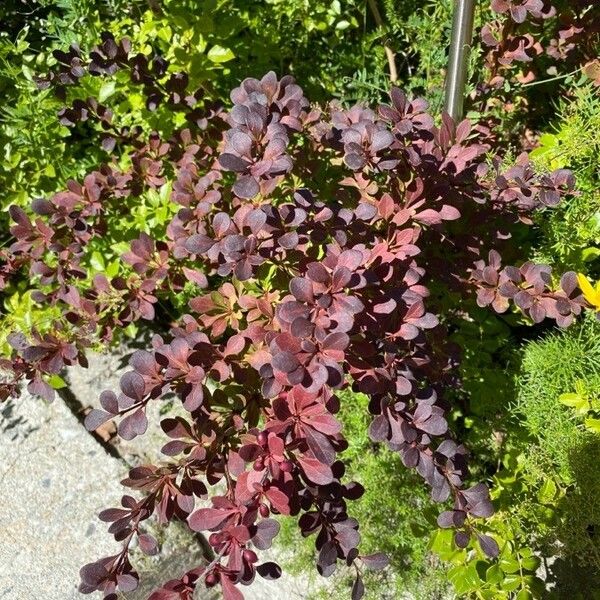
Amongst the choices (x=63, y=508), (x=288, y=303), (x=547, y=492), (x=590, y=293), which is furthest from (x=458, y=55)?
(x=63, y=508)

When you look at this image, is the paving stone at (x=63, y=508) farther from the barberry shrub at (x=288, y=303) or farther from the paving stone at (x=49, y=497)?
the barberry shrub at (x=288, y=303)

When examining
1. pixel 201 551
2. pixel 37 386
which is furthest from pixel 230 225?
pixel 201 551

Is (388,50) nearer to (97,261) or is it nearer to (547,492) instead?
(97,261)

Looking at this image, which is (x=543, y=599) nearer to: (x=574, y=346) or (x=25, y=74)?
(x=574, y=346)

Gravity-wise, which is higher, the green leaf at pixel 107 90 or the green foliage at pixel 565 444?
the green leaf at pixel 107 90

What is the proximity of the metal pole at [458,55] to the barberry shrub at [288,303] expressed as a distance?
0.17m

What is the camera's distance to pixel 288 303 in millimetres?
1035

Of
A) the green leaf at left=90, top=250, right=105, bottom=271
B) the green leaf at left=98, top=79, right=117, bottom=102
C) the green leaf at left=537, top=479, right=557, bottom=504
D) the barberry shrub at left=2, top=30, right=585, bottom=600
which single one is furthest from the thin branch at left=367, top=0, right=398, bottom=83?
the green leaf at left=537, top=479, right=557, bottom=504

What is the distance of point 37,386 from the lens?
1.41 m

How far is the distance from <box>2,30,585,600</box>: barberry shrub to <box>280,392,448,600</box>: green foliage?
434 mm

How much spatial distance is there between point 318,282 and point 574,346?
0.90 m

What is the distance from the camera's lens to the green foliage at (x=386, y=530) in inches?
68.3

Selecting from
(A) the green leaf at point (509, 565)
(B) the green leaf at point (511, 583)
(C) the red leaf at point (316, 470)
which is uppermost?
(C) the red leaf at point (316, 470)

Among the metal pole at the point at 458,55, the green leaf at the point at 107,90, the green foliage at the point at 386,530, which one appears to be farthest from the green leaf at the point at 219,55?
the green foliage at the point at 386,530
